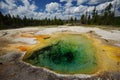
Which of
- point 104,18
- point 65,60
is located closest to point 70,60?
point 65,60

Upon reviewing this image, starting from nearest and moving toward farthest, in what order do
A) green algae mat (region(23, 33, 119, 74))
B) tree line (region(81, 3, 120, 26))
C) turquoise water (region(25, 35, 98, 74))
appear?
green algae mat (region(23, 33, 119, 74)) → turquoise water (region(25, 35, 98, 74)) → tree line (region(81, 3, 120, 26))

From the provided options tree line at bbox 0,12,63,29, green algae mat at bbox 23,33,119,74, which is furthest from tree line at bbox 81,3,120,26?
green algae mat at bbox 23,33,119,74

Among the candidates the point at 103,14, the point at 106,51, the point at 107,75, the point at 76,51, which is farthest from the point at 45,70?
the point at 103,14

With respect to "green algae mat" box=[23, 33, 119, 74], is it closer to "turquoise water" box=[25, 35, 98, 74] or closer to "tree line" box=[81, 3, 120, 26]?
"turquoise water" box=[25, 35, 98, 74]

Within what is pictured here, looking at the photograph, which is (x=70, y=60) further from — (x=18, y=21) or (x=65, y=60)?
(x=18, y=21)

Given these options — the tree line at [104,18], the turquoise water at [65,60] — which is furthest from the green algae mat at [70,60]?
the tree line at [104,18]

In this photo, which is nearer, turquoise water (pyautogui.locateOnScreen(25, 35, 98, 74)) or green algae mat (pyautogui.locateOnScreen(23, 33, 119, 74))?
green algae mat (pyautogui.locateOnScreen(23, 33, 119, 74))

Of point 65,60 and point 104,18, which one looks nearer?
point 65,60

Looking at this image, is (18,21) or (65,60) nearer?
(65,60)

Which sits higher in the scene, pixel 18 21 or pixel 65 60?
pixel 18 21

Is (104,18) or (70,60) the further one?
(104,18)

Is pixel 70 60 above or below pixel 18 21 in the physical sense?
below
